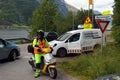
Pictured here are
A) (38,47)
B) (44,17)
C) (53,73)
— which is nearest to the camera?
(53,73)

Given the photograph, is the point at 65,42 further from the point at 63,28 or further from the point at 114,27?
the point at 63,28

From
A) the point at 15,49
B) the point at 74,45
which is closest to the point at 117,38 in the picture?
the point at 74,45

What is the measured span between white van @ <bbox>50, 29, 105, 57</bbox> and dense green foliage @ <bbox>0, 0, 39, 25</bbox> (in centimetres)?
7224

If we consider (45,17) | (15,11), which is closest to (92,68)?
(45,17)

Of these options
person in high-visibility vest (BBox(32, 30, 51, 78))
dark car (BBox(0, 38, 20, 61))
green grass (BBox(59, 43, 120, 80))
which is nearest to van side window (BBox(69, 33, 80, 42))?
dark car (BBox(0, 38, 20, 61))

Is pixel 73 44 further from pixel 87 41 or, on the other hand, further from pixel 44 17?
pixel 44 17

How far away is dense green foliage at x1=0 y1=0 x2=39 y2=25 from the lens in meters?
92.3

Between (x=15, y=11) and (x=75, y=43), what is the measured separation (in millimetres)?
85379

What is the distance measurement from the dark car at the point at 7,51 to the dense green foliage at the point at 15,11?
7385 cm

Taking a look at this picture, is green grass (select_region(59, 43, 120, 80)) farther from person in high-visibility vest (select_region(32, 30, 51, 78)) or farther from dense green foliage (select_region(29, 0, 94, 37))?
dense green foliage (select_region(29, 0, 94, 37))

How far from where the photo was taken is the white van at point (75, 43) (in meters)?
18.2

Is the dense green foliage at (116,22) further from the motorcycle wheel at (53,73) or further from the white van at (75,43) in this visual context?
the motorcycle wheel at (53,73)

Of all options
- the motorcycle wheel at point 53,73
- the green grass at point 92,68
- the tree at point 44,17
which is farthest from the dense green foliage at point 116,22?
the tree at point 44,17

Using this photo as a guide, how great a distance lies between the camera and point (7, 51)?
1574cm
